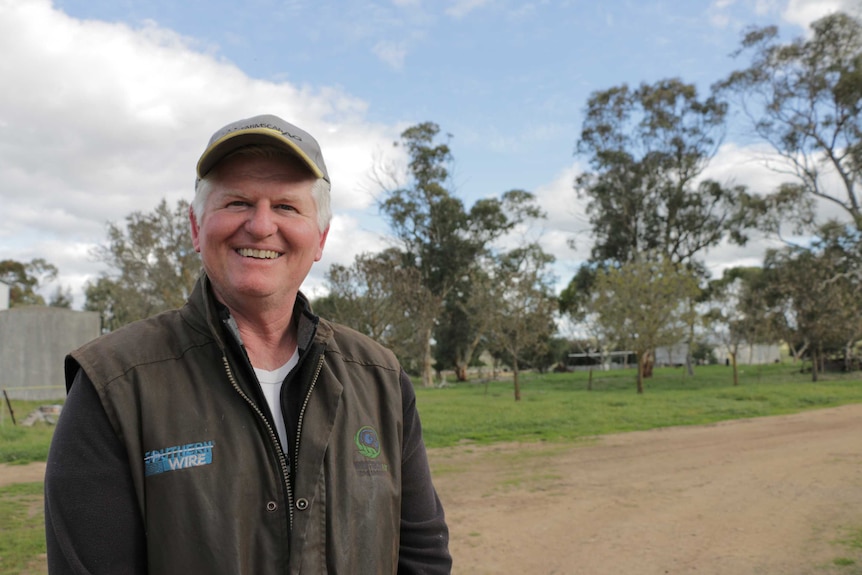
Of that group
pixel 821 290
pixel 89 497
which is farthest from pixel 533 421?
pixel 821 290

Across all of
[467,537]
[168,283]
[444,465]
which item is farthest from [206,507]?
[168,283]

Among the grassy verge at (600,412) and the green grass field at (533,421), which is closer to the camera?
the green grass field at (533,421)

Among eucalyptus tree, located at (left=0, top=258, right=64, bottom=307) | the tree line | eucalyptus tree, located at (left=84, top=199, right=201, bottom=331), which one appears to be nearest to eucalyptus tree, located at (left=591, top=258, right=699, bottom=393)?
the tree line

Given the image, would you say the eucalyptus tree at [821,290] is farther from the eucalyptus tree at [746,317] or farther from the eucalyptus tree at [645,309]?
the eucalyptus tree at [645,309]

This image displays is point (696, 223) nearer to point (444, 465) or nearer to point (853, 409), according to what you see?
point (853, 409)

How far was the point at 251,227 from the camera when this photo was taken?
1.73 metres

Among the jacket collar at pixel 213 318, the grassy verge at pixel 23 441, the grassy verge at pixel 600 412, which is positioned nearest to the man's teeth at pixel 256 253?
the jacket collar at pixel 213 318

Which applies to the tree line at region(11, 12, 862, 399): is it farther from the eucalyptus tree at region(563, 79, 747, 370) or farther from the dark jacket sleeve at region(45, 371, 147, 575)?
the dark jacket sleeve at region(45, 371, 147, 575)

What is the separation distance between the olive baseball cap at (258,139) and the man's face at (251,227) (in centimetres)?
4

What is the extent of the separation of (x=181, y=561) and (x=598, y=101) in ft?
128

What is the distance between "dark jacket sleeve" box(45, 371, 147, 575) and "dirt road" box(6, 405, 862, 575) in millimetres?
4249

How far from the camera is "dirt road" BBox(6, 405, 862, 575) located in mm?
5449

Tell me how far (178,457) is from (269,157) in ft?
2.49

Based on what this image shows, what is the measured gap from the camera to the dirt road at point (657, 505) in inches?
215
